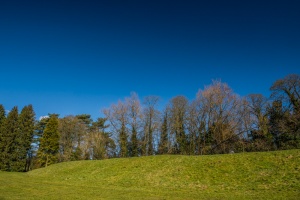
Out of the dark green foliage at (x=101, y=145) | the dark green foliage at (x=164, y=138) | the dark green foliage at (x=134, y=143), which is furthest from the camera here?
the dark green foliage at (x=101, y=145)

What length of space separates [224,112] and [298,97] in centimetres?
1283

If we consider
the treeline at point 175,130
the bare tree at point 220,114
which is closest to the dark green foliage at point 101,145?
the treeline at point 175,130

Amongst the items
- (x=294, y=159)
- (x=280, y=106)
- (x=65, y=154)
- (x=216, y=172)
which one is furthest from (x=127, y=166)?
(x=65, y=154)

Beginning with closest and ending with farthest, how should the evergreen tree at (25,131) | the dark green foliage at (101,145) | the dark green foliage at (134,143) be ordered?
the dark green foliage at (134,143) → the evergreen tree at (25,131) → the dark green foliage at (101,145)

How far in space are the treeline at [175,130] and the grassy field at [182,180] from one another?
60.9ft

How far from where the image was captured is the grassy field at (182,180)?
14164 millimetres

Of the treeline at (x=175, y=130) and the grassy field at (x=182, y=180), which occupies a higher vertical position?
the treeline at (x=175, y=130)

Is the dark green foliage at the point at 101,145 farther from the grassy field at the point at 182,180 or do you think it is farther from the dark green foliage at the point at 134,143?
the grassy field at the point at 182,180

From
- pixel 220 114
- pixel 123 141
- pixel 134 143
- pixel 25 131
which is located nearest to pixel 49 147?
pixel 25 131

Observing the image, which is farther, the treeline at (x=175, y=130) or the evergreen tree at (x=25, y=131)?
the evergreen tree at (x=25, y=131)

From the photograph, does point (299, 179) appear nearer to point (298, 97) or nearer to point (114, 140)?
point (298, 97)

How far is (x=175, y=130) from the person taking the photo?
1954 inches

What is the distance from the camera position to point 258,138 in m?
40.3

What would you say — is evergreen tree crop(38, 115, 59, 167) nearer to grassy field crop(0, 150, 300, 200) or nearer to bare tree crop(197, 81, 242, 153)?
grassy field crop(0, 150, 300, 200)
